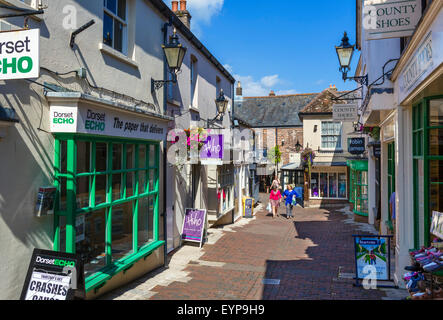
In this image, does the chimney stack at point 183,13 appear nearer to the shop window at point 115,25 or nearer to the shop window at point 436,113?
the shop window at point 115,25

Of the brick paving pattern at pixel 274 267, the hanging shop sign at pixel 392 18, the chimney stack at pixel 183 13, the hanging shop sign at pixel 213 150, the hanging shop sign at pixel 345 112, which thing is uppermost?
the chimney stack at pixel 183 13

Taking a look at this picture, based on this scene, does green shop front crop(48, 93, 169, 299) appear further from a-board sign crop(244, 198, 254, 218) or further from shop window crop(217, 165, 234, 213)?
a-board sign crop(244, 198, 254, 218)

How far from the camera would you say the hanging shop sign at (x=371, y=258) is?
709cm

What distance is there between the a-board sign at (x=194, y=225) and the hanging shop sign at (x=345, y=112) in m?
5.18

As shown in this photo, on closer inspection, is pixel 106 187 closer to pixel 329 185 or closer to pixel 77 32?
pixel 77 32

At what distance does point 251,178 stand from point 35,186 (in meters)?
20.5

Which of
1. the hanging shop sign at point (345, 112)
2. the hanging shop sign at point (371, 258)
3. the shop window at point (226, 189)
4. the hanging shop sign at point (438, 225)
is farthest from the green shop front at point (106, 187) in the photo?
the shop window at point (226, 189)

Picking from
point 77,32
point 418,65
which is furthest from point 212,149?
point 418,65

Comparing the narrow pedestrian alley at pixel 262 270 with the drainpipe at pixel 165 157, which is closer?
the narrow pedestrian alley at pixel 262 270

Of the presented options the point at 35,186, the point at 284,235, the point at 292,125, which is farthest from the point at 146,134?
the point at 292,125

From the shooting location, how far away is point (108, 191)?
615cm

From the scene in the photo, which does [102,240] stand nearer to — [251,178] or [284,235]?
[284,235]

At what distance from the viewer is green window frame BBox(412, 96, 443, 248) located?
18.7 feet

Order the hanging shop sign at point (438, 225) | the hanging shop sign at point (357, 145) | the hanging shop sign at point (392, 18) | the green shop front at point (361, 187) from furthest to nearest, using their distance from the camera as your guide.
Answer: the hanging shop sign at point (357, 145), the green shop front at point (361, 187), the hanging shop sign at point (392, 18), the hanging shop sign at point (438, 225)
